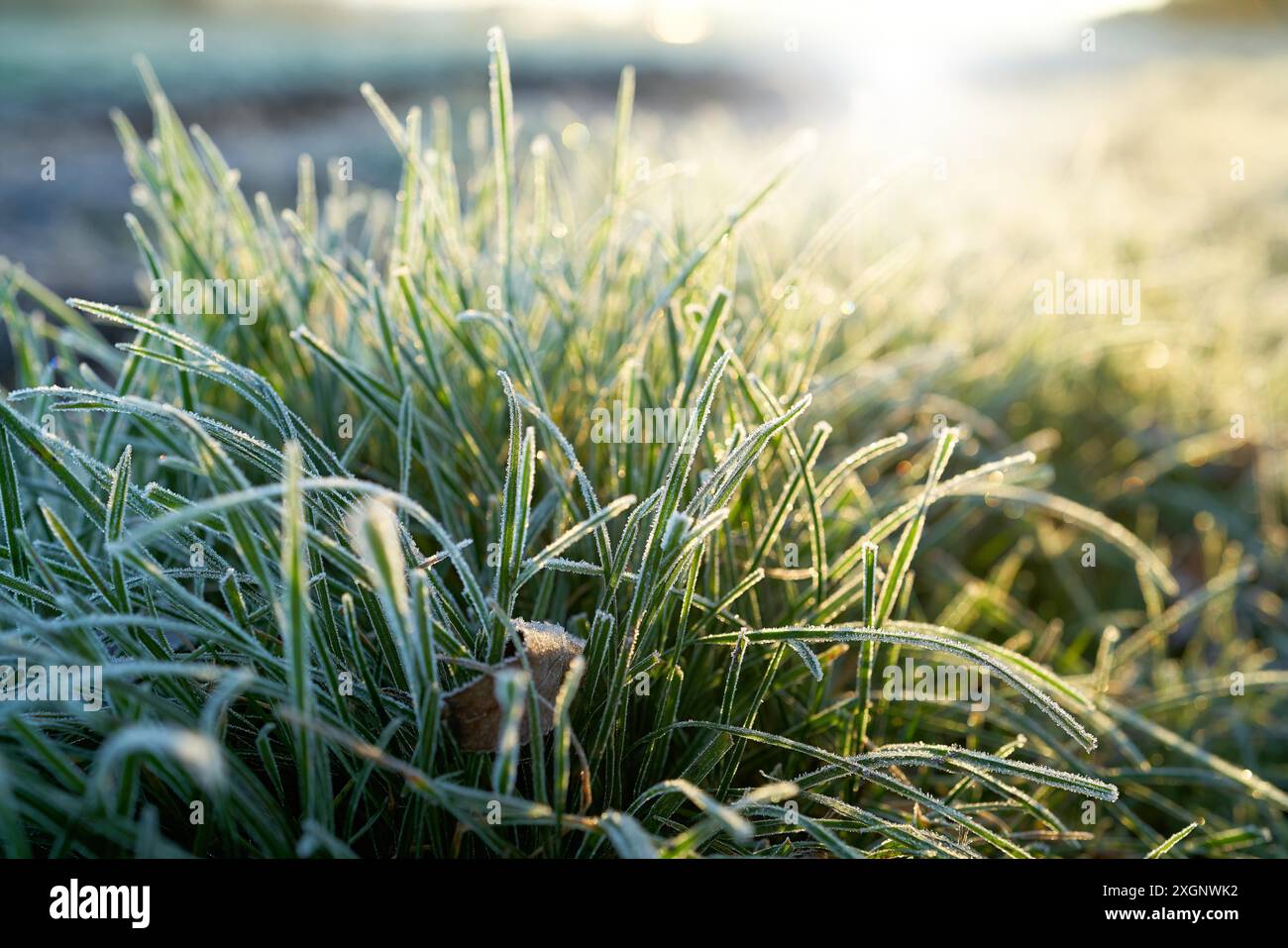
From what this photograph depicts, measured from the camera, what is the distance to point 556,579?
126cm

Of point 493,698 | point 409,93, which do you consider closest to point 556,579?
point 493,698

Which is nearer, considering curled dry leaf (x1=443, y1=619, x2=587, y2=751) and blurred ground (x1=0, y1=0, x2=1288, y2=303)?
curled dry leaf (x1=443, y1=619, x2=587, y2=751)

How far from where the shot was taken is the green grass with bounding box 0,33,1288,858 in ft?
2.89

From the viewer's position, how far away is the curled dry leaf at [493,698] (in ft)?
3.05

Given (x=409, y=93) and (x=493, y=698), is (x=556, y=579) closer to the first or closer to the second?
(x=493, y=698)

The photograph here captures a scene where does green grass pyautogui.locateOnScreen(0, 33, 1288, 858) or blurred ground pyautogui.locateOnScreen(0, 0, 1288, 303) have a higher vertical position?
blurred ground pyautogui.locateOnScreen(0, 0, 1288, 303)

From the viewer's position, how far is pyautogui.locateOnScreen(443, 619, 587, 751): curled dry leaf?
3.05 ft

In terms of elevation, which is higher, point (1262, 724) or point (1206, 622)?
point (1206, 622)

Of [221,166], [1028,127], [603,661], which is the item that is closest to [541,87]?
[1028,127]

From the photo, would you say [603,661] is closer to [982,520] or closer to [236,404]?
[236,404]

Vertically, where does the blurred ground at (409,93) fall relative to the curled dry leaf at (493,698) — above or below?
above

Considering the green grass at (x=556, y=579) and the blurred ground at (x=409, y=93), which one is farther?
the blurred ground at (x=409, y=93)
